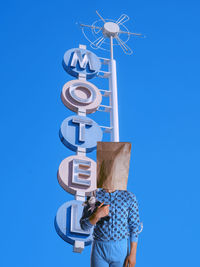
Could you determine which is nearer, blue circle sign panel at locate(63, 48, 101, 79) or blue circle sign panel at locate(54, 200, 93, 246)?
blue circle sign panel at locate(54, 200, 93, 246)

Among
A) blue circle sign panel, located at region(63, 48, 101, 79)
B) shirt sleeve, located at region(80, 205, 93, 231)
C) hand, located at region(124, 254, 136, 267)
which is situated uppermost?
blue circle sign panel, located at region(63, 48, 101, 79)

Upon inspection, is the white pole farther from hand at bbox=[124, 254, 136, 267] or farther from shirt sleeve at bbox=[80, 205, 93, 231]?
hand at bbox=[124, 254, 136, 267]

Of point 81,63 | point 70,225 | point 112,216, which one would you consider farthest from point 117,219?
point 81,63

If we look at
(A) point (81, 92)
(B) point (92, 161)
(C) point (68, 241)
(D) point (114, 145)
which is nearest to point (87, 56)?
(A) point (81, 92)

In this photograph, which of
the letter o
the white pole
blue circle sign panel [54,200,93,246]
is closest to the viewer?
blue circle sign panel [54,200,93,246]

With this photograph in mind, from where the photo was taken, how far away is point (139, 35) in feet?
49.4

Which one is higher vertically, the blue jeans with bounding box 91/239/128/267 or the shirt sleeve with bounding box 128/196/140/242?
the shirt sleeve with bounding box 128/196/140/242

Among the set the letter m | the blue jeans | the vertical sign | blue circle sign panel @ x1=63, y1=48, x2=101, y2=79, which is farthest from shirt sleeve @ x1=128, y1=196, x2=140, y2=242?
the letter m

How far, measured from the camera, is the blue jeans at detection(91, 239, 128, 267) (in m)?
5.26

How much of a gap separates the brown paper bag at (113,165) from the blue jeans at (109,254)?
2.12 feet

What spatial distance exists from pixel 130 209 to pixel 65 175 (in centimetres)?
528

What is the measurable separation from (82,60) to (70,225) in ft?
17.9

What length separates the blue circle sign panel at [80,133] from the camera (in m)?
11.5

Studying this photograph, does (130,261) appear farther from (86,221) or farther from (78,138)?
(78,138)
